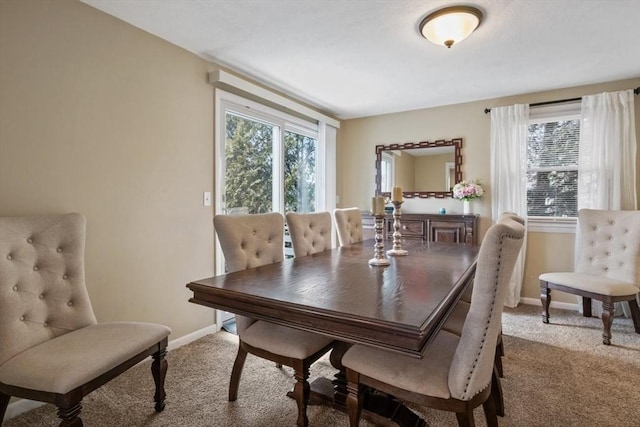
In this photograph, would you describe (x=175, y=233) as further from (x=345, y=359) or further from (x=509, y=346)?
(x=509, y=346)

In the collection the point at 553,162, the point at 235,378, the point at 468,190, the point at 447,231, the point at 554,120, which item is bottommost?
the point at 235,378

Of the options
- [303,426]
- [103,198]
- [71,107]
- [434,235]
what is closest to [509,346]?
[434,235]

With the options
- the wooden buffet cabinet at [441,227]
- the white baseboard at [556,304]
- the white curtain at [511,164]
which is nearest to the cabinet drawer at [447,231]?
the wooden buffet cabinet at [441,227]

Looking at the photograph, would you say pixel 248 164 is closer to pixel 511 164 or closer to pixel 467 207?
pixel 467 207

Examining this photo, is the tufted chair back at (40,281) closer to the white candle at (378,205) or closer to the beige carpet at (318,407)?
the beige carpet at (318,407)

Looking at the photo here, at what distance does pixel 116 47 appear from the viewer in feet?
7.06

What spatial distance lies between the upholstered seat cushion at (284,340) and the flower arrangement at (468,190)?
269 centimetres

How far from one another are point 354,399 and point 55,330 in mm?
1450

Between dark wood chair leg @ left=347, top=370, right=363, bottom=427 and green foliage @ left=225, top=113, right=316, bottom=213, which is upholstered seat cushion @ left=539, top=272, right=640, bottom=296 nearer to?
dark wood chair leg @ left=347, top=370, right=363, bottom=427

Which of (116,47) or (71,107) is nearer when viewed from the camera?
(71,107)

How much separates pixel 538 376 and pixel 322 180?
3003 mm

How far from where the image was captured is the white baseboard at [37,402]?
1.69 m

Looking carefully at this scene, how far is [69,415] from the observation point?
1.27m

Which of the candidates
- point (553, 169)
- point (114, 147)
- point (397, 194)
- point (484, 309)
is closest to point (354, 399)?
point (484, 309)
